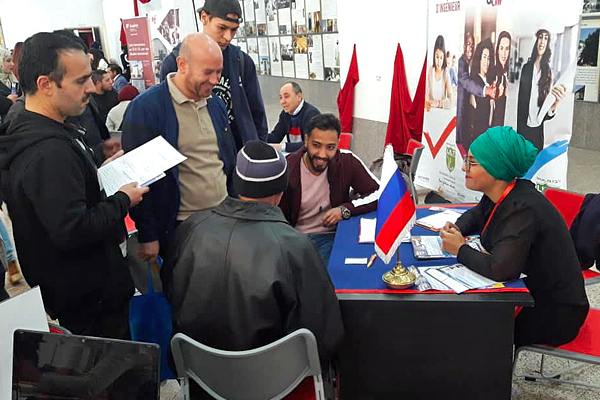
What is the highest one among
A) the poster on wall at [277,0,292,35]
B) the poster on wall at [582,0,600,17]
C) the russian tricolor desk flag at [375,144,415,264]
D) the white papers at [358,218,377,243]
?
the poster on wall at [277,0,292,35]

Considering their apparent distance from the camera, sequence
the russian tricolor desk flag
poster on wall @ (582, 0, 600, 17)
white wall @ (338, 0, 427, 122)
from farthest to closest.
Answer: poster on wall @ (582, 0, 600, 17)
white wall @ (338, 0, 427, 122)
the russian tricolor desk flag

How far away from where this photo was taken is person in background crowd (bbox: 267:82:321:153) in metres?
4.29

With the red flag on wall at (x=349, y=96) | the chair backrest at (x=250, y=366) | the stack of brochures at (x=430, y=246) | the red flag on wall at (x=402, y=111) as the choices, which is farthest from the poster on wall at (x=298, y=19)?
the chair backrest at (x=250, y=366)

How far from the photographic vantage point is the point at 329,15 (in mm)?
6656

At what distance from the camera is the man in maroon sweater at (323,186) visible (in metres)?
2.69

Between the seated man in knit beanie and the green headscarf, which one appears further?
the green headscarf

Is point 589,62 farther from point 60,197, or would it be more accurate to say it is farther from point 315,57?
point 60,197

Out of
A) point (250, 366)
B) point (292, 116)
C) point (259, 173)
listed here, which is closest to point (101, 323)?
point (250, 366)

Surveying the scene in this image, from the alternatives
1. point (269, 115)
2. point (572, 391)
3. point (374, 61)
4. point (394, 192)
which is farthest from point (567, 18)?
point (269, 115)

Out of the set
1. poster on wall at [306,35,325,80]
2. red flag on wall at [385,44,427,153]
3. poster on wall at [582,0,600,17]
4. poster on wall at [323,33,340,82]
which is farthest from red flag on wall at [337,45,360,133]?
poster on wall at [582,0,600,17]

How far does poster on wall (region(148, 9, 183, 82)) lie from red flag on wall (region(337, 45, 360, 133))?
227cm

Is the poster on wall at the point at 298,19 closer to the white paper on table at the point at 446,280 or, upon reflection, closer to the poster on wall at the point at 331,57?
the poster on wall at the point at 331,57

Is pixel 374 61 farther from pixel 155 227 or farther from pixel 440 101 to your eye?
pixel 155 227

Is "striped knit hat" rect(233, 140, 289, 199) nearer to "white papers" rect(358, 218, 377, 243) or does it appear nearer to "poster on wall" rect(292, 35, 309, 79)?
"white papers" rect(358, 218, 377, 243)
